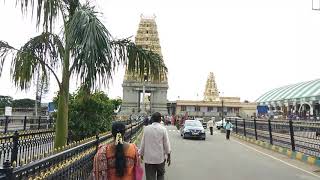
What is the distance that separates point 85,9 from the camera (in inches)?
313

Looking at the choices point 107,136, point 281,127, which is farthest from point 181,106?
point 107,136

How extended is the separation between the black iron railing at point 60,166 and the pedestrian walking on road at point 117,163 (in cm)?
57

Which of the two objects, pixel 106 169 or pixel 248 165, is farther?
pixel 248 165

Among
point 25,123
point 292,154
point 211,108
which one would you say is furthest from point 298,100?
point 25,123

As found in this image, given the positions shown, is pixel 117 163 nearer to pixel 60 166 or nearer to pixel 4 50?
pixel 60 166

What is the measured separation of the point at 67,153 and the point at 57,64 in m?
3.42

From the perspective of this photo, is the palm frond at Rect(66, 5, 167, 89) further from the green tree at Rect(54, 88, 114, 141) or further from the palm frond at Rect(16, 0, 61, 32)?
the green tree at Rect(54, 88, 114, 141)

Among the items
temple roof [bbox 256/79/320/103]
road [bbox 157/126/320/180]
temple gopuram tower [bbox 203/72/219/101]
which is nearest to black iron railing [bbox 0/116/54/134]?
road [bbox 157/126/320/180]

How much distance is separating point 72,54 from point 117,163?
11.7ft

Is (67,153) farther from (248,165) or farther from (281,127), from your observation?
(281,127)

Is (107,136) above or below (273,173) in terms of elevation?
above

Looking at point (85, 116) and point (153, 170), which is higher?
point (85, 116)

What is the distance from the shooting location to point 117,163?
4828 millimetres

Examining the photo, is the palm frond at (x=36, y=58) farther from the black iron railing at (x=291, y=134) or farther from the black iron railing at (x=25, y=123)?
the black iron railing at (x=25, y=123)
